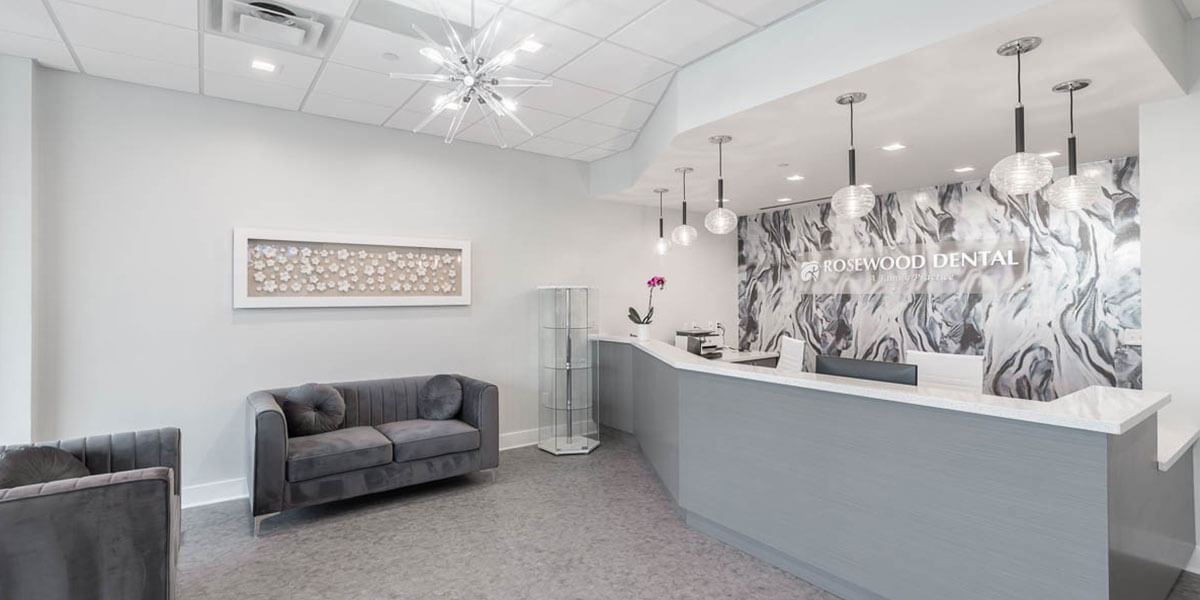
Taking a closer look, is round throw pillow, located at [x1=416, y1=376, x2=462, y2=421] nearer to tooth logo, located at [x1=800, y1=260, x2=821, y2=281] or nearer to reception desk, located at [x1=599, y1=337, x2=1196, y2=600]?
reception desk, located at [x1=599, y1=337, x2=1196, y2=600]

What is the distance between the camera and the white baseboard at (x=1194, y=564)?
10.00 ft

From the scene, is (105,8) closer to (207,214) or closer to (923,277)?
(207,214)

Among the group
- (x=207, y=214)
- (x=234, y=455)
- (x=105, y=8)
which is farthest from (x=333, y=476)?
(x=105, y=8)

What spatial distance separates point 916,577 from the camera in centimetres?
247

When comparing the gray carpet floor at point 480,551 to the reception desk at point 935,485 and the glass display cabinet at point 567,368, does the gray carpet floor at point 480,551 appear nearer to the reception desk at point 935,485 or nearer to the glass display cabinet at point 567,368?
the reception desk at point 935,485

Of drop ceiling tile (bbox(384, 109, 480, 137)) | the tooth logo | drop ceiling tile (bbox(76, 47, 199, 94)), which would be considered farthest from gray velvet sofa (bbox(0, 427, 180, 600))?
the tooth logo

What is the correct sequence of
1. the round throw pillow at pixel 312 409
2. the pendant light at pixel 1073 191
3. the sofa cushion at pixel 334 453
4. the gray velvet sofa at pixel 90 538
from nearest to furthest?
the gray velvet sofa at pixel 90 538
the pendant light at pixel 1073 191
the sofa cushion at pixel 334 453
the round throw pillow at pixel 312 409

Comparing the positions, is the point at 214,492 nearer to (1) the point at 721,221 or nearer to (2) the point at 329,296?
(2) the point at 329,296

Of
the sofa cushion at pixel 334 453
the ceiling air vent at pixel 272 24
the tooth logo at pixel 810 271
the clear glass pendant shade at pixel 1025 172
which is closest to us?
the clear glass pendant shade at pixel 1025 172

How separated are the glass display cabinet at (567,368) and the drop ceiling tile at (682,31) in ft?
8.77

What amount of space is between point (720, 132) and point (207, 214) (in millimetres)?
3779

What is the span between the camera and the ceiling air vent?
2949 millimetres

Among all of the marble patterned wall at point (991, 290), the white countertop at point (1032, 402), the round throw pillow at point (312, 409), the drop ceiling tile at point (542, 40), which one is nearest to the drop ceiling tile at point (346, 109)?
the drop ceiling tile at point (542, 40)

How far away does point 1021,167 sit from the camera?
2.36 meters
